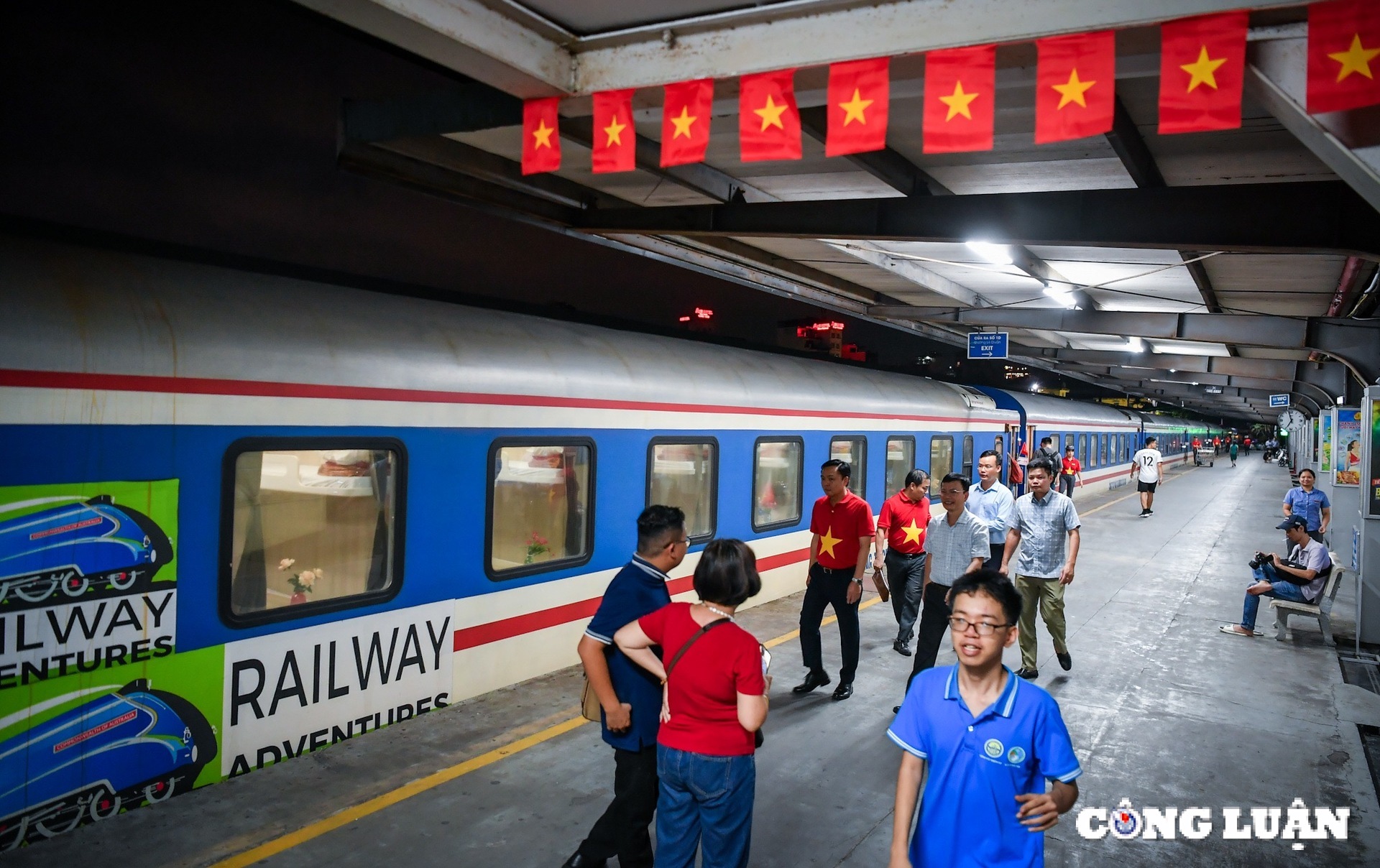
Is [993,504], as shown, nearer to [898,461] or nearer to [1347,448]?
[898,461]

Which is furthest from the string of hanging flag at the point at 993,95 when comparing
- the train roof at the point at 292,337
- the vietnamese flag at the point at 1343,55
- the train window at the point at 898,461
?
the train window at the point at 898,461

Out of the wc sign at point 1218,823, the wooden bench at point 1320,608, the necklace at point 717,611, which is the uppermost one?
the necklace at point 717,611

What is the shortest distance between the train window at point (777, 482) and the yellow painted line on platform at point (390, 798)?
3984 millimetres

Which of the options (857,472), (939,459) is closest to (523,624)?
(857,472)

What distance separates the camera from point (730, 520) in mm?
9023

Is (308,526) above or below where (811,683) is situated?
above

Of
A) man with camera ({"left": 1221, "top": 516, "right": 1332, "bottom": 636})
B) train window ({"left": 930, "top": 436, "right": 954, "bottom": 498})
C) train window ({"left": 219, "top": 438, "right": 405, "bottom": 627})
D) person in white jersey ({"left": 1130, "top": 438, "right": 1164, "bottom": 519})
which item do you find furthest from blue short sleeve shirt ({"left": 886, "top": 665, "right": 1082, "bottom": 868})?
person in white jersey ({"left": 1130, "top": 438, "right": 1164, "bottom": 519})

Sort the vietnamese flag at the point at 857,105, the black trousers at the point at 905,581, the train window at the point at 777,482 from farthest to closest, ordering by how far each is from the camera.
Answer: the train window at the point at 777,482, the black trousers at the point at 905,581, the vietnamese flag at the point at 857,105

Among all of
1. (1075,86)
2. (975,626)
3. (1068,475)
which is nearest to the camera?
(975,626)

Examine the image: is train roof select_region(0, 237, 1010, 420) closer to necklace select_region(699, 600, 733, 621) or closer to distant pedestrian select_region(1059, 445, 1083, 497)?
necklace select_region(699, 600, 733, 621)

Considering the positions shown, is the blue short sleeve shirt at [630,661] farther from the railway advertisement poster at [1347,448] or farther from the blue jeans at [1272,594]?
the railway advertisement poster at [1347,448]

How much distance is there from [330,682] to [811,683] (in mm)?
3494

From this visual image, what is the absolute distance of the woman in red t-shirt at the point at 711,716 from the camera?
10.1 feet

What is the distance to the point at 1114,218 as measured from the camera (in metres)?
5.61
